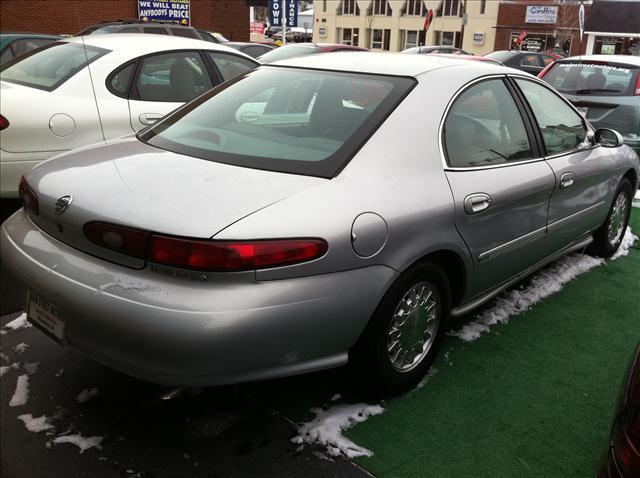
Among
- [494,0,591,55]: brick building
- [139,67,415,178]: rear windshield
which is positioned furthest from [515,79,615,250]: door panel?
[494,0,591,55]: brick building

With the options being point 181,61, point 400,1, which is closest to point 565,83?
point 181,61

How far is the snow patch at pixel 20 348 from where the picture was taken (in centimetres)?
334

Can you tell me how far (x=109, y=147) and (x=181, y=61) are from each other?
2.91 metres

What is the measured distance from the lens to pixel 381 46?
56.1 metres

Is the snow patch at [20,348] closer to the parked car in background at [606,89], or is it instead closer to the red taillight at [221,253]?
the red taillight at [221,253]

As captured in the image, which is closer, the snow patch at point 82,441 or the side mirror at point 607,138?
the snow patch at point 82,441

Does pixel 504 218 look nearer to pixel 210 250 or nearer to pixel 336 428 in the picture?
pixel 336 428

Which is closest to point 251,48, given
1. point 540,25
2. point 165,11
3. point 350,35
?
point 165,11

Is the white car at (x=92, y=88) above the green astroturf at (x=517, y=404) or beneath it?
above

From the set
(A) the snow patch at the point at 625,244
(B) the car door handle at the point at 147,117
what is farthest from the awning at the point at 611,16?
(B) the car door handle at the point at 147,117

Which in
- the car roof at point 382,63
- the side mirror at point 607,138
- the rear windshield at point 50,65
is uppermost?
the car roof at point 382,63

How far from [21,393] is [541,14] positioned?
165 feet

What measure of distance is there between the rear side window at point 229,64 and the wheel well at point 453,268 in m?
3.60

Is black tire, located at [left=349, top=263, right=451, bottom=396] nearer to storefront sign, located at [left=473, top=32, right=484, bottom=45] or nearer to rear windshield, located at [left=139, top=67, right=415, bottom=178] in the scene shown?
rear windshield, located at [left=139, top=67, right=415, bottom=178]
